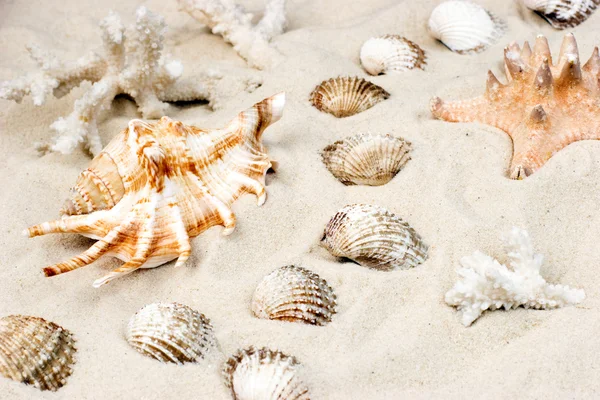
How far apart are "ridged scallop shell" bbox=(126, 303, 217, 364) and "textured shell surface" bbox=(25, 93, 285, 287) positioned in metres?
0.27

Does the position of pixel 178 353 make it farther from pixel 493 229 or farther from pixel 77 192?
pixel 493 229

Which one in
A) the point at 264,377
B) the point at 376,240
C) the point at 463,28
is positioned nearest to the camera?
the point at 264,377

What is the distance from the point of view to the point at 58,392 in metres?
1.72

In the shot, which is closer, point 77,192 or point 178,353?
point 178,353

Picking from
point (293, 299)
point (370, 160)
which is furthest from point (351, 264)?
point (370, 160)

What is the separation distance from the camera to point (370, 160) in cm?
245

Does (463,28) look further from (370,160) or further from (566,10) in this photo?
(370,160)

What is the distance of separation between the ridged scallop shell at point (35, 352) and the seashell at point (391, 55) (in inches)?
81.0

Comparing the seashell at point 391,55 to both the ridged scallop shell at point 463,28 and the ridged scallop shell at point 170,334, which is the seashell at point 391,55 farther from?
the ridged scallop shell at point 170,334

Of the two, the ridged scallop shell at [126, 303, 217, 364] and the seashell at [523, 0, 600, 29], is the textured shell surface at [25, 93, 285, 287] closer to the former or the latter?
the ridged scallop shell at [126, 303, 217, 364]

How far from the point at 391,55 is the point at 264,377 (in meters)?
1.98

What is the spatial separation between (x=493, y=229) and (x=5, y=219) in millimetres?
1895

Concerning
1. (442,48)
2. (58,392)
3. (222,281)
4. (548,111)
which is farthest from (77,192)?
(442,48)

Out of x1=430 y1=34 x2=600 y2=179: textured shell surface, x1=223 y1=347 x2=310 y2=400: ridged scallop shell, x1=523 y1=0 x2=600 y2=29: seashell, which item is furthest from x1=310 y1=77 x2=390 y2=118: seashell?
x1=223 y1=347 x2=310 y2=400: ridged scallop shell
